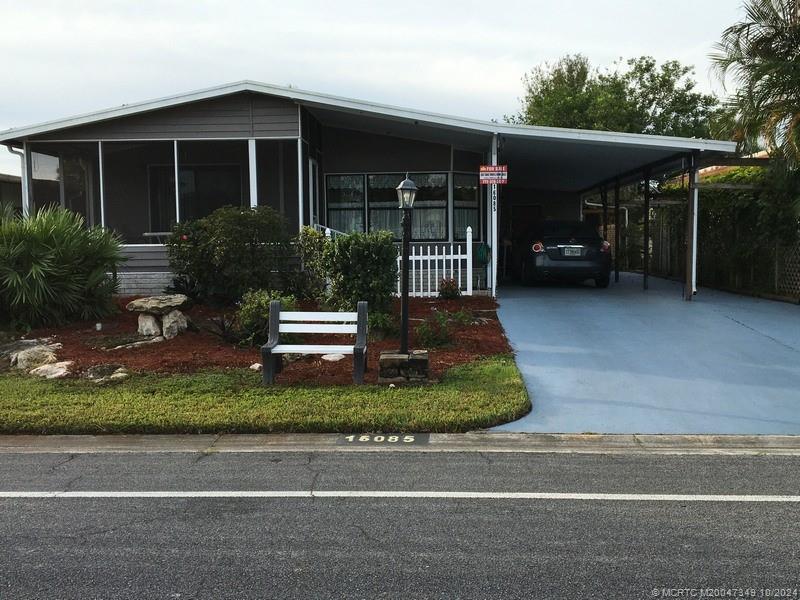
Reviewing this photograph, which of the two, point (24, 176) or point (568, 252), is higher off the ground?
point (24, 176)

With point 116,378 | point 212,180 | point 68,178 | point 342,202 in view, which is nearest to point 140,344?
point 116,378

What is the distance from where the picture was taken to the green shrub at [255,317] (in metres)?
9.53

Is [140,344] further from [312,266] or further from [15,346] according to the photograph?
[312,266]

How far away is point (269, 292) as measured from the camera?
10.4 metres

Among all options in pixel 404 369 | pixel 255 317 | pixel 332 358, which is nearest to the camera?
pixel 404 369

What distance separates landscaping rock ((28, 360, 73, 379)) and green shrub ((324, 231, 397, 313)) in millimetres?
3579

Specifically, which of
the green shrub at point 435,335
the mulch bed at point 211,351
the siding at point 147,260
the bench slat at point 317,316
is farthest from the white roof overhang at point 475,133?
the bench slat at point 317,316

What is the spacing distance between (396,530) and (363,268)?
232 inches

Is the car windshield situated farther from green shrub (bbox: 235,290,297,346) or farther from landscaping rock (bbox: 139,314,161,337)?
landscaping rock (bbox: 139,314,161,337)

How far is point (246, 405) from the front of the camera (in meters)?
7.00

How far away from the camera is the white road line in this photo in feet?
15.5

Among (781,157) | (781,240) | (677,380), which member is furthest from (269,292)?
(781,240)

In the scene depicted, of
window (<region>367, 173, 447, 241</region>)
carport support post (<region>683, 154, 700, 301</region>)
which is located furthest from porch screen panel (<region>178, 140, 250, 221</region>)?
carport support post (<region>683, 154, 700, 301</region>)

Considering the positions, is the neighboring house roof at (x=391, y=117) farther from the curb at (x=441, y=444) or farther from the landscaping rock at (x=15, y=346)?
the curb at (x=441, y=444)
